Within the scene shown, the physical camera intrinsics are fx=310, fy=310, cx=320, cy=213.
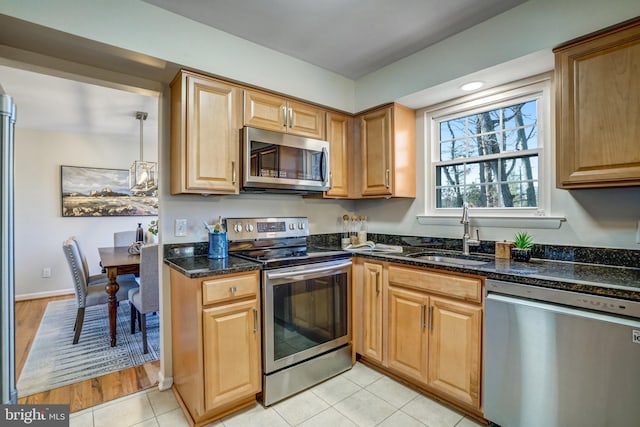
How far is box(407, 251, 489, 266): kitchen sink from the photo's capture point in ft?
6.95

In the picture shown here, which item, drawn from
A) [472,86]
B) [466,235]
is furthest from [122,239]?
[472,86]

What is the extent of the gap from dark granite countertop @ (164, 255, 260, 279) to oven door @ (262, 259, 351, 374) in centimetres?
16

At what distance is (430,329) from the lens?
1959 millimetres

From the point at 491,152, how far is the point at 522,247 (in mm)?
786

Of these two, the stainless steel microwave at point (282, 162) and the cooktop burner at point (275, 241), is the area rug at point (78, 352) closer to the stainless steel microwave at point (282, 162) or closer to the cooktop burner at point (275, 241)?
the cooktop burner at point (275, 241)

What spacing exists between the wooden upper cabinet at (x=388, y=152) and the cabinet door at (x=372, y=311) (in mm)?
700

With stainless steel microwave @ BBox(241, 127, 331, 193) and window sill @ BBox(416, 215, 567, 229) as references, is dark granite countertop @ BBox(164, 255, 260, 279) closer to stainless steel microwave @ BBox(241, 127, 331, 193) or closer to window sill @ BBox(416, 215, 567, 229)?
stainless steel microwave @ BBox(241, 127, 331, 193)

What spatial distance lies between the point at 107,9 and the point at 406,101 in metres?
2.07

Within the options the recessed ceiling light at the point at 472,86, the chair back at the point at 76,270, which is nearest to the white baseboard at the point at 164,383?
the chair back at the point at 76,270

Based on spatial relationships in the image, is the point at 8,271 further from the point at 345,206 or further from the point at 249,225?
the point at 345,206

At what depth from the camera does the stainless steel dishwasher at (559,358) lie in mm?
1275

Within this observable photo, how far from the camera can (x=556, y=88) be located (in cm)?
174

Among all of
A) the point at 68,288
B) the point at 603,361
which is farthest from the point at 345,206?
the point at 68,288

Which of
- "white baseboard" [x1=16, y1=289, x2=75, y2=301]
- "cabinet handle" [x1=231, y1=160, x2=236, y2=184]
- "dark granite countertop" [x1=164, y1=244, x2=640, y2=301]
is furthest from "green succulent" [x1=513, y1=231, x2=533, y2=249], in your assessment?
"white baseboard" [x1=16, y1=289, x2=75, y2=301]
